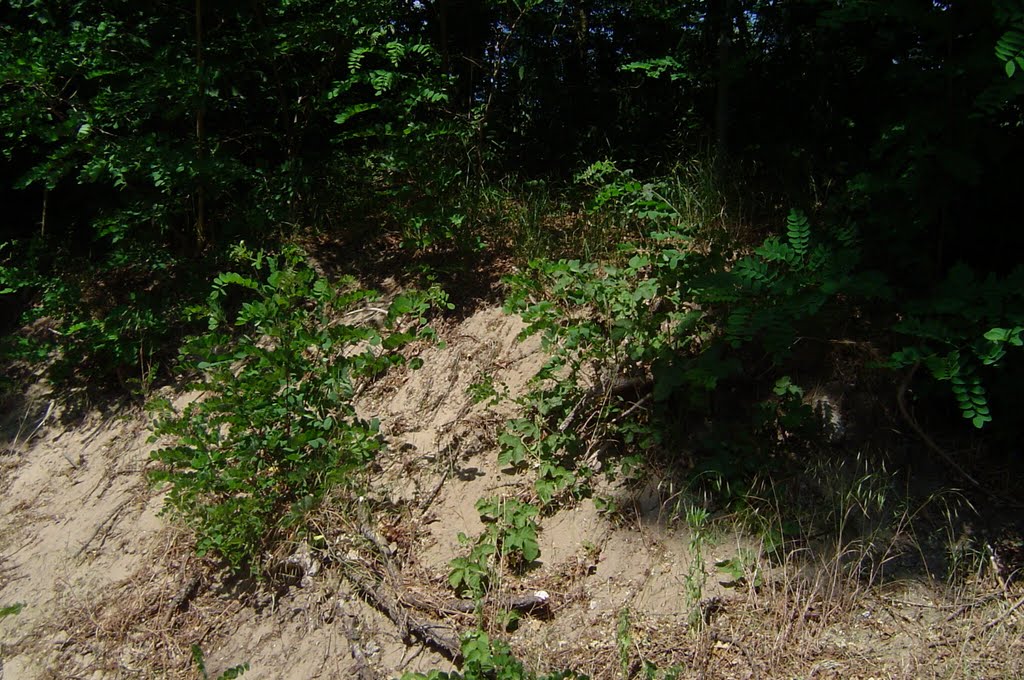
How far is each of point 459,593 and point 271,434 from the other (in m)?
1.22

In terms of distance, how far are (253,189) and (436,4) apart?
189cm

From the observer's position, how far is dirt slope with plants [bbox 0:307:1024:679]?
10.5 ft

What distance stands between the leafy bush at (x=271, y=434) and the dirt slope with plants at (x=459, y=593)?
188mm

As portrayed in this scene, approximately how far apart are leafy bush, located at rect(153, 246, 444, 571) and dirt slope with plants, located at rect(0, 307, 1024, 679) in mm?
188

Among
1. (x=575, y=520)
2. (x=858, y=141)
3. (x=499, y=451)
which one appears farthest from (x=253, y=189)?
(x=858, y=141)

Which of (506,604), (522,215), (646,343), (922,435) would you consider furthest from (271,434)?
(922,435)

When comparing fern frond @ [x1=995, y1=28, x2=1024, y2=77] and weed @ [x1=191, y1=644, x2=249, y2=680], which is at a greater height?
fern frond @ [x1=995, y1=28, x2=1024, y2=77]

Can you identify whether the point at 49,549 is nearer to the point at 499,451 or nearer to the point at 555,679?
the point at 499,451

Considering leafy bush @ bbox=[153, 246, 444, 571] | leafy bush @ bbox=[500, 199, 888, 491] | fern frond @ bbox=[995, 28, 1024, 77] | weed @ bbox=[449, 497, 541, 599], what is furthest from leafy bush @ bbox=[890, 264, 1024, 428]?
leafy bush @ bbox=[153, 246, 444, 571]

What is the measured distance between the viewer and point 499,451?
421 cm

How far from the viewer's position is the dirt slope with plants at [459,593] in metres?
3.19

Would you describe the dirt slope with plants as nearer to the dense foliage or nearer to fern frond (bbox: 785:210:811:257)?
the dense foliage

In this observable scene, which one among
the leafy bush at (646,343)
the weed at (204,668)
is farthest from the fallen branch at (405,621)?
the leafy bush at (646,343)

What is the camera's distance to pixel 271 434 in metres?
4.04
